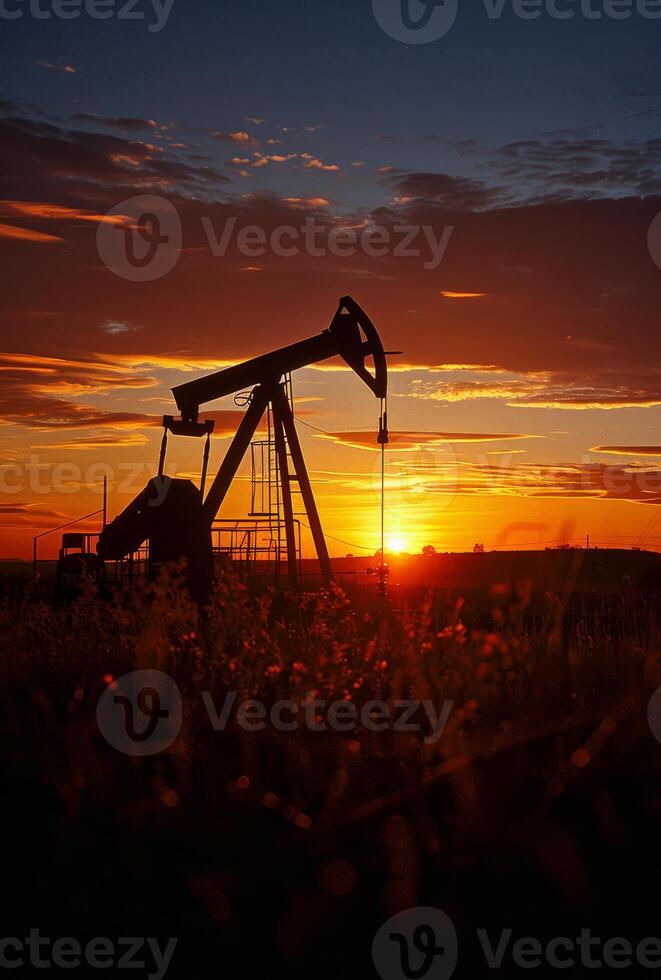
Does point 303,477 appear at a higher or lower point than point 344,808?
higher

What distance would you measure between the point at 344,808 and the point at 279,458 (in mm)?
19024

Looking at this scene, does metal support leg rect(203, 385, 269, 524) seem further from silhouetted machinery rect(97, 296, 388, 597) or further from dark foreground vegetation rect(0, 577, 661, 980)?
dark foreground vegetation rect(0, 577, 661, 980)

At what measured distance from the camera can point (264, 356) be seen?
2447cm

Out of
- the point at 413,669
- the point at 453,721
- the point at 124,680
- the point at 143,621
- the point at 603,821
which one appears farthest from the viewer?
the point at 143,621

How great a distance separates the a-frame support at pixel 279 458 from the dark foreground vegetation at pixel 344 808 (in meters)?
16.9

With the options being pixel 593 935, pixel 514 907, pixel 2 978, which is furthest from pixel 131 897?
pixel 593 935

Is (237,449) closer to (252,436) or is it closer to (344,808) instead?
(252,436)

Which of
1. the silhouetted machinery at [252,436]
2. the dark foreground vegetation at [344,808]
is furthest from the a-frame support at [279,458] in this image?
the dark foreground vegetation at [344,808]

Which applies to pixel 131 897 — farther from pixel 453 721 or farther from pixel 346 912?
pixel 453 721

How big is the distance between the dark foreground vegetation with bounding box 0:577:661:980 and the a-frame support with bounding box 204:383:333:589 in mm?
16920

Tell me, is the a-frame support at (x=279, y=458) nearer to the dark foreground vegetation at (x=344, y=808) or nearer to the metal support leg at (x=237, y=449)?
the metal support leg at (x=237, y=449)

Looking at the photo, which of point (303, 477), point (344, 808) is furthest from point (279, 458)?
point (344, 808)

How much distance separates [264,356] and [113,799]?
19.2 meters

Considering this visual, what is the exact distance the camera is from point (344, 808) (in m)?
5.41
